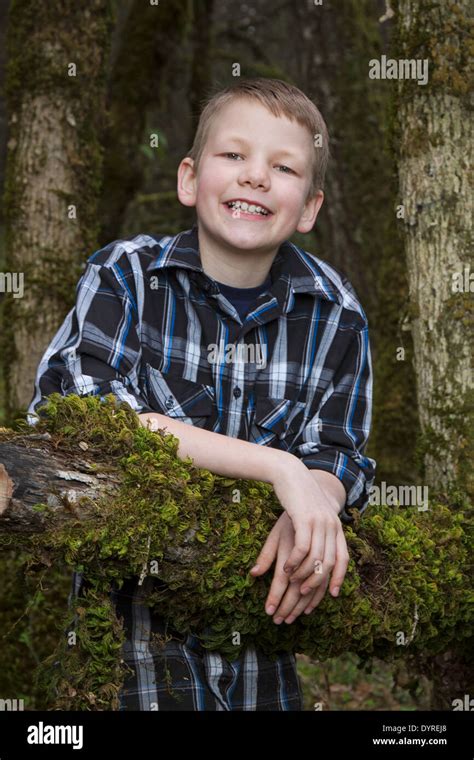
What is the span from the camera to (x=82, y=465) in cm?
265

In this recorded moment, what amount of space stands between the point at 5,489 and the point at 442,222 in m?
→ 2.05

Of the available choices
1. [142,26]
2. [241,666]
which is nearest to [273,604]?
[241,666]

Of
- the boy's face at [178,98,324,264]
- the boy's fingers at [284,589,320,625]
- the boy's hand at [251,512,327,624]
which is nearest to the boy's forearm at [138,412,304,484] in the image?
the boy's hand at [251,512,327,624]

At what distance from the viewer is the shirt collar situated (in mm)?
3264

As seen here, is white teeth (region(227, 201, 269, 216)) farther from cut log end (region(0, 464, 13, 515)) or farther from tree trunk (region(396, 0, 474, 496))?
cut log end (region(0, 464, 13, 515))

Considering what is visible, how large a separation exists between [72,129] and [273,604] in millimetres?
2842

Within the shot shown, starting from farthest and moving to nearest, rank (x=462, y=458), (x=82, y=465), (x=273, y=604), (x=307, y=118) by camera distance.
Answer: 1. (x=462, y=458)
2. (x=307, y=118)
3. (x=273, y=604)
4. (x=82, y=465)

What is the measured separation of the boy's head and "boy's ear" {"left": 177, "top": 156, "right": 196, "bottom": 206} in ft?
0.38

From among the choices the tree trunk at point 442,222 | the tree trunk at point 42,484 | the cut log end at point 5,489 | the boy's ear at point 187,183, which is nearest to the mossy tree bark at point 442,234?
the tree trunk at point 442,222

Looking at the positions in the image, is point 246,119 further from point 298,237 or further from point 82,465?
point 298,237

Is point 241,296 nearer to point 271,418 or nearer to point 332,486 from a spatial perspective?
point 271,418

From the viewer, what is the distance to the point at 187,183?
3.49m

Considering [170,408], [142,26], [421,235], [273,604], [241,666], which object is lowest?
[241,666]

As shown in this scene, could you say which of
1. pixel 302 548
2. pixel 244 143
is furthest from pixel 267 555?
pixel 244 143
